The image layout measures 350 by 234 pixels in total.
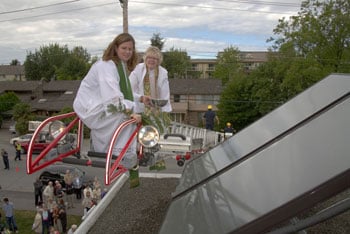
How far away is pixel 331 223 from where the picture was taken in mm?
3803

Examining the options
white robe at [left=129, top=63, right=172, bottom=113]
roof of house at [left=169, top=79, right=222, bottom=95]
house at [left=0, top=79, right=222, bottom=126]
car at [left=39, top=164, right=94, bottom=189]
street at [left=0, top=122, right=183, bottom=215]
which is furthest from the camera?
roof of house at [left=169, top=79, right=222, bottom=95]

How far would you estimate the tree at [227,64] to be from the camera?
58812mm

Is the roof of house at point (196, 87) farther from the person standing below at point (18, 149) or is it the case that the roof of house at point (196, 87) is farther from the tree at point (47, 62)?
the tree at point (47, 62)

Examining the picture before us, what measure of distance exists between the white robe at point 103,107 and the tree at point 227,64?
5374 cm

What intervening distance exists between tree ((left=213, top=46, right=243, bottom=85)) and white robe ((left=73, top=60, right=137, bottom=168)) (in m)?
53.7

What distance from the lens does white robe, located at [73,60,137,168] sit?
3.37 meters

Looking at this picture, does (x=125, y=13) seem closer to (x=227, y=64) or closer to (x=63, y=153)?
(x=63, y=153)

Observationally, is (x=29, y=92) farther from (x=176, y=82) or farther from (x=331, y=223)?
(x=331, y=223)

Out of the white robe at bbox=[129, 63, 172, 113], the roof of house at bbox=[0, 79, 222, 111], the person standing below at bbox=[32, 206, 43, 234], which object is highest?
the white robe at bbox=[129, 63, 172, 113]

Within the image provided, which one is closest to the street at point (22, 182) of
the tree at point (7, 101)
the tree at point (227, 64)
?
the tree at point (7, 101)

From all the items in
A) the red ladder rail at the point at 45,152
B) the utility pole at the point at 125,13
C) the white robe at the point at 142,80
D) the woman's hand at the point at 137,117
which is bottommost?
the red ladder rail at the point at 45,152

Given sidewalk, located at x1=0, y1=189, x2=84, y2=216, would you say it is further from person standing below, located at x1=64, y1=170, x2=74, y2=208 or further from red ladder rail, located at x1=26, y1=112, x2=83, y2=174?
red ladder rail, located at x1=26, y1=112, x2=83, y2=174

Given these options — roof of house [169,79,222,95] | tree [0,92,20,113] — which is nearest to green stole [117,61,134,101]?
roof of house [169,79,222,95]

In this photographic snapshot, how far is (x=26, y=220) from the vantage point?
15250mm
